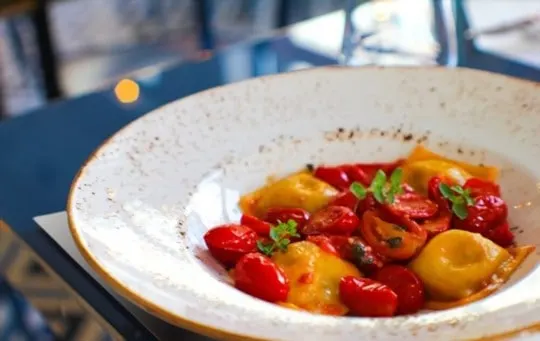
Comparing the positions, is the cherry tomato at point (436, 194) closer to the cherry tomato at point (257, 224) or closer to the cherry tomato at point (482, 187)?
the cherry tomato at point (482, 187)

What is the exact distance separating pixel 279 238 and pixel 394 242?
3.8 inches

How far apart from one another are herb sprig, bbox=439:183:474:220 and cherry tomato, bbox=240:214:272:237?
0.16 meters

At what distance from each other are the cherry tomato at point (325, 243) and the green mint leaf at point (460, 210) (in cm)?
12

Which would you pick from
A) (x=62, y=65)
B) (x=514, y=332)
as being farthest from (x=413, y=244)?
(x=62, y=65)

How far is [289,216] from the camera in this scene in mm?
797

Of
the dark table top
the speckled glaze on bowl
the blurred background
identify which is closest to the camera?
the speckled glaze on bowl

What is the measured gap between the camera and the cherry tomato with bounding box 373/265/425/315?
67cm

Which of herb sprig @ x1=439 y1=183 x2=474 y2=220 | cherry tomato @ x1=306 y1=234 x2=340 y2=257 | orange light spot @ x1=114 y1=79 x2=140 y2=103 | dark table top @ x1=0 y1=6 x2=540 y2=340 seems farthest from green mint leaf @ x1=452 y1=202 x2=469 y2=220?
orange light spot @ x1=114 y1=79 x2=140 y2=103

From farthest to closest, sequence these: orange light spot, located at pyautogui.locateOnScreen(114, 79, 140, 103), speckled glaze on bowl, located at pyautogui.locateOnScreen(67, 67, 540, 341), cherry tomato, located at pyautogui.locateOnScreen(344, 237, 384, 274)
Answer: orange light spot, located at pyautogui.locateOnScreen(114, 79, 140, 103) → cherry tomato, located at pyautogui.locateOnScreen(344, 237, 384, 274) → speckled glaze on bowl, located at pyautogui.locateOnScreen(67, 67, 540, 341)

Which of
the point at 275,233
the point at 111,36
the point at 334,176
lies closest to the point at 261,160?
the point at 334,176

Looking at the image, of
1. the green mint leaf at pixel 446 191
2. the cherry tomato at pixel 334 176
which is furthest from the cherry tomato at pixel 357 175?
the green mint leaf at pixel 446 191

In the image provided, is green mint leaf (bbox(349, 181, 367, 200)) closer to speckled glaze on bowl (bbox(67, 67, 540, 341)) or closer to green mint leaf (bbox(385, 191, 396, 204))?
green mint leaf (bbox(385, 191, 396, 204))

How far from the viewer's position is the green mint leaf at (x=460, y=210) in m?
0.76

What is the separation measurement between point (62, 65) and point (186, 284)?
2.26 metres
